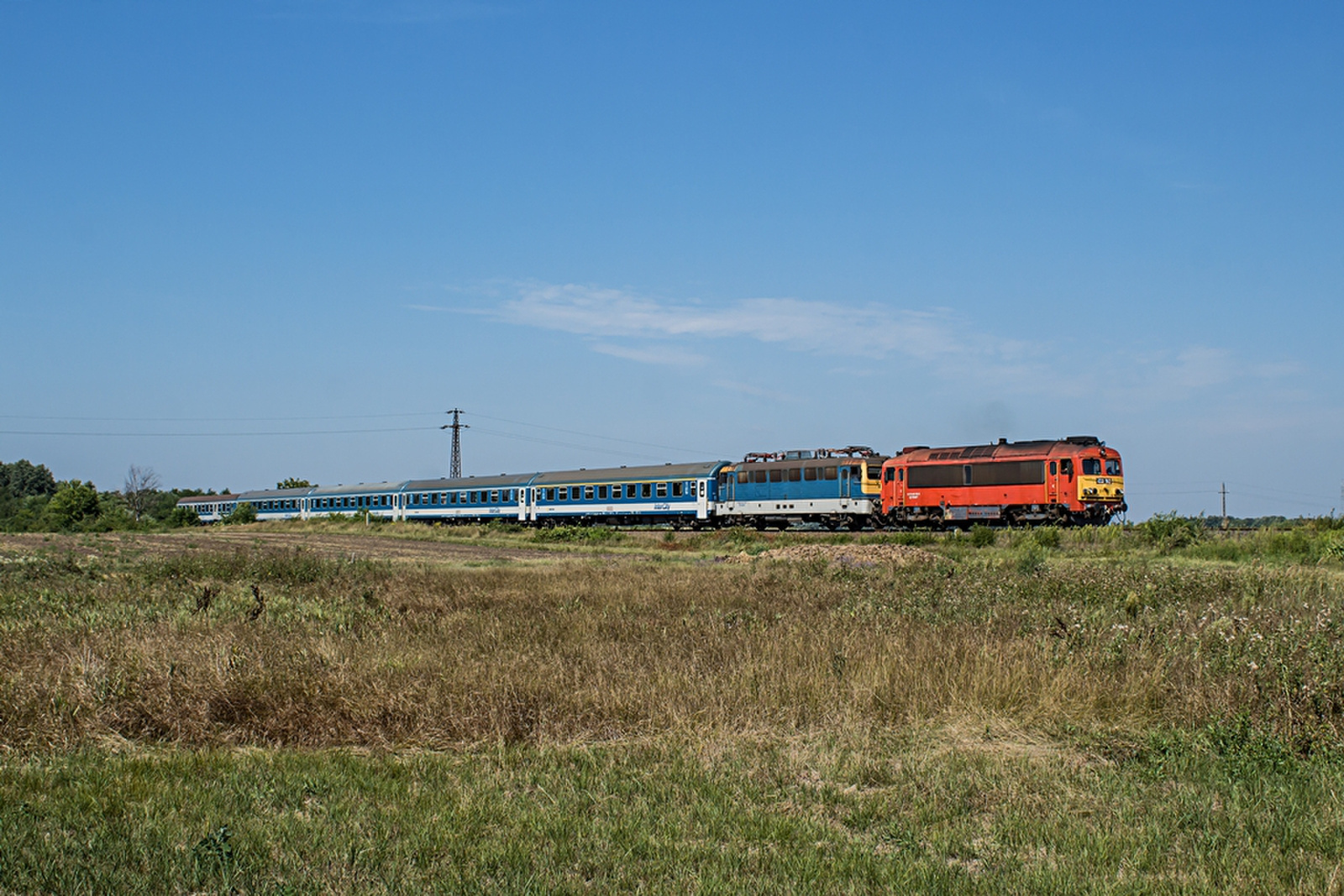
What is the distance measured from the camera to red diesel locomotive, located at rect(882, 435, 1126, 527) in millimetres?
41281

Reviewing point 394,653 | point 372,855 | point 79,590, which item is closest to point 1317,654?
point 372,855

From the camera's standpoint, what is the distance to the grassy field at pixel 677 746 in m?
5.62

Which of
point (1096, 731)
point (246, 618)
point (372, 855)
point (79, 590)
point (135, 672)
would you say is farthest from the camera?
point (79, 590)

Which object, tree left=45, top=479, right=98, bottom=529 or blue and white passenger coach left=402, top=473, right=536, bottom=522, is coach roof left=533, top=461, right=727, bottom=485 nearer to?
blue and white passenger coach left=402, top=473, right=536, bottom=522

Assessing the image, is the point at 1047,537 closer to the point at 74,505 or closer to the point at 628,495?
the point at 628,495

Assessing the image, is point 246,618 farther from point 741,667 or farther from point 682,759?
point 682,759

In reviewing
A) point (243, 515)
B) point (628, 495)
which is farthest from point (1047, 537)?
point (243, 515)

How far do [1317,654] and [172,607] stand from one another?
44.8ft

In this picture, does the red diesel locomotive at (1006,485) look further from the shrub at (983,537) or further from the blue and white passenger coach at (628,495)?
the blue and white passenger coach at (628,495)

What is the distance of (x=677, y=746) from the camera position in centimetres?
805

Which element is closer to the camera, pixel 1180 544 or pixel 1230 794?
pixel 1230 794

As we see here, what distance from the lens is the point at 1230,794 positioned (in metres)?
6.66

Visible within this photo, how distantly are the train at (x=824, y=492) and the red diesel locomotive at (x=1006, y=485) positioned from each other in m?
0.04

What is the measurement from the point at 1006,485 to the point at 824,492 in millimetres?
9605
